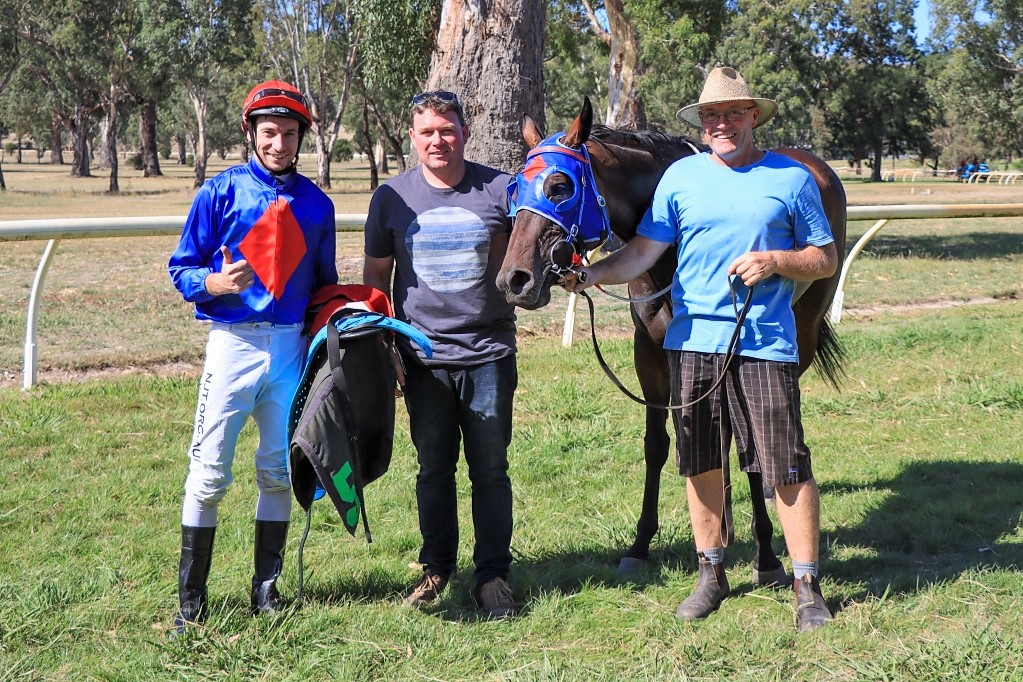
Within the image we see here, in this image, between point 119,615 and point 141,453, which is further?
point 141,453

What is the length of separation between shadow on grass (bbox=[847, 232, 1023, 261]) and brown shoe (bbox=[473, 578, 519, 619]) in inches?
529

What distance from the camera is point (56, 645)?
3598 millimetres

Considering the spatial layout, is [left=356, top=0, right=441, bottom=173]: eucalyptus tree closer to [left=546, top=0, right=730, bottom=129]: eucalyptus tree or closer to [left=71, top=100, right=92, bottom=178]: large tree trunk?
[left=546, top=0, right=730, bottom=129]: eucalyptus tree

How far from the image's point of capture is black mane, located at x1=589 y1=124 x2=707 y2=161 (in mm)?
4051

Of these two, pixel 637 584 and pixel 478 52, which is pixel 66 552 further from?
pixel 478 52

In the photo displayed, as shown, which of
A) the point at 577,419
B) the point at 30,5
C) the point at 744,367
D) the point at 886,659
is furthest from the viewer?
the point at 30,5

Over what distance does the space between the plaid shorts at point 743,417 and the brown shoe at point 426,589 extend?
3.37ft

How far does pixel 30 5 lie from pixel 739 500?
134 feet

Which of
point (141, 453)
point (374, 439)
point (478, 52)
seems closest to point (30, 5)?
point (478, 52)

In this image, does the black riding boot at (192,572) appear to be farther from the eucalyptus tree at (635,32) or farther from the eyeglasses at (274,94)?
the eucalyptus tree at (635,32)

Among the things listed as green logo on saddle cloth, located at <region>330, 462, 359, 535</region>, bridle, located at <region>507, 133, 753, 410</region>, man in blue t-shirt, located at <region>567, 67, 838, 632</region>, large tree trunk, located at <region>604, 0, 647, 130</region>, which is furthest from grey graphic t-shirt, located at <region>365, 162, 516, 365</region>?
large tree trunk, located at <region>604, 0, 647, 130</region>

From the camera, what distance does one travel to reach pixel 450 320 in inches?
150

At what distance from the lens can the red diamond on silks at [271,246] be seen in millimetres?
3559

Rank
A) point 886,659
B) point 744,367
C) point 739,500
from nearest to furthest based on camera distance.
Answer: point 886,659, point 744,367, point 739,500
